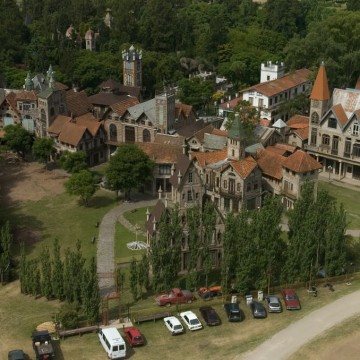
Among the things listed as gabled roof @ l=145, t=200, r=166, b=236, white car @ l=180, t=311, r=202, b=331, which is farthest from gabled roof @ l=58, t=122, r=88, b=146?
white car @ l=180, t=311, r=202, b=331

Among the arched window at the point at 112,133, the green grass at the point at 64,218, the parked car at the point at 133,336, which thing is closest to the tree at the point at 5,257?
the green grass at the point at 64,218

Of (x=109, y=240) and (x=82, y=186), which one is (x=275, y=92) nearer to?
(x=82, y=186)

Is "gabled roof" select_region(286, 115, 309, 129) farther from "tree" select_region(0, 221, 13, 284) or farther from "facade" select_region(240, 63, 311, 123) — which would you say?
"tree" select_region(0, 221, 13, 284)

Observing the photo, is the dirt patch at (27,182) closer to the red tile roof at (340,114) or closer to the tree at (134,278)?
the tree at (134,278)

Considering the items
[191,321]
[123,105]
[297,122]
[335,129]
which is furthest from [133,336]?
[297,122]

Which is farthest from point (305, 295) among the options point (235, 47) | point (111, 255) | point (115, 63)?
point (235, 47)

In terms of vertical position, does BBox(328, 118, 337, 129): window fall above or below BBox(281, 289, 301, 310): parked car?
above
